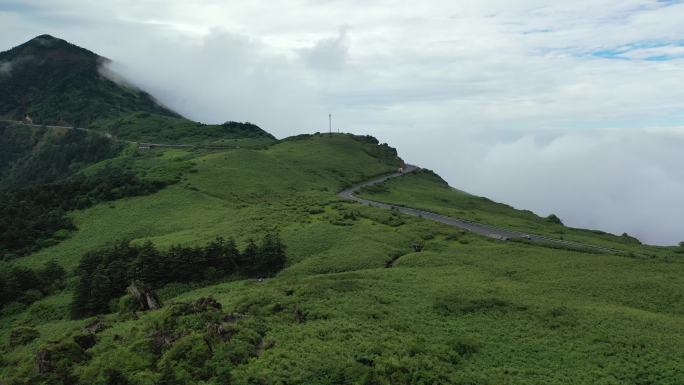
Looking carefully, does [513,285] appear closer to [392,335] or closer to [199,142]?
[392,335]

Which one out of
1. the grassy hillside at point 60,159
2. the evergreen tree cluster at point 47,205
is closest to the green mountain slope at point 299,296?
the evergreen tree cluster at point 47,205

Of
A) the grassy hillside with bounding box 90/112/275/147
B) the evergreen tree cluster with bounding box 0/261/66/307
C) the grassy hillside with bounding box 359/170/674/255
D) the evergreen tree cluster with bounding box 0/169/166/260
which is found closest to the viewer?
the evergreen tree cluster with bounding box 0/261/66/307

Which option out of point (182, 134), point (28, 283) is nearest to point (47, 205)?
point (28, 283)

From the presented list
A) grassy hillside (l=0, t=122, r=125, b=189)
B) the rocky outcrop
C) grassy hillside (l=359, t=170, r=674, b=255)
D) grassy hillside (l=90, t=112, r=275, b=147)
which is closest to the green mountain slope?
the rocky outcrop

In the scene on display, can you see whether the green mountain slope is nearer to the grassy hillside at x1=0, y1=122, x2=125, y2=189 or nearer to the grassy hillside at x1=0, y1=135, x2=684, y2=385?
the grassy hillside at x1=0, y1=135, x2=684, y2=385

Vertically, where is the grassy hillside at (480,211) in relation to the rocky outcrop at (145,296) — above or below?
above

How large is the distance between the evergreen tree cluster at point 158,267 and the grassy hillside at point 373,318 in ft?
6.08

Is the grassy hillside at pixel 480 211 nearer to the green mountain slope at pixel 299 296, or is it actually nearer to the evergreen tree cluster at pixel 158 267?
the green mountain slope at pixel 299 296

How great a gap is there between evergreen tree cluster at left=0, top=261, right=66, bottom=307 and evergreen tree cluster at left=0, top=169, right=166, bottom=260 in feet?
46.2

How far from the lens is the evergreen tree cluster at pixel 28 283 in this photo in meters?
54.6

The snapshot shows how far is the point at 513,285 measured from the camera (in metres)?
46.2

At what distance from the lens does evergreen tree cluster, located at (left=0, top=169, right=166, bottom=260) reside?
73188 mm

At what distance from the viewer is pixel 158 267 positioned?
52.9 m

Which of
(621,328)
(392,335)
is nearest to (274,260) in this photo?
(392,335)
